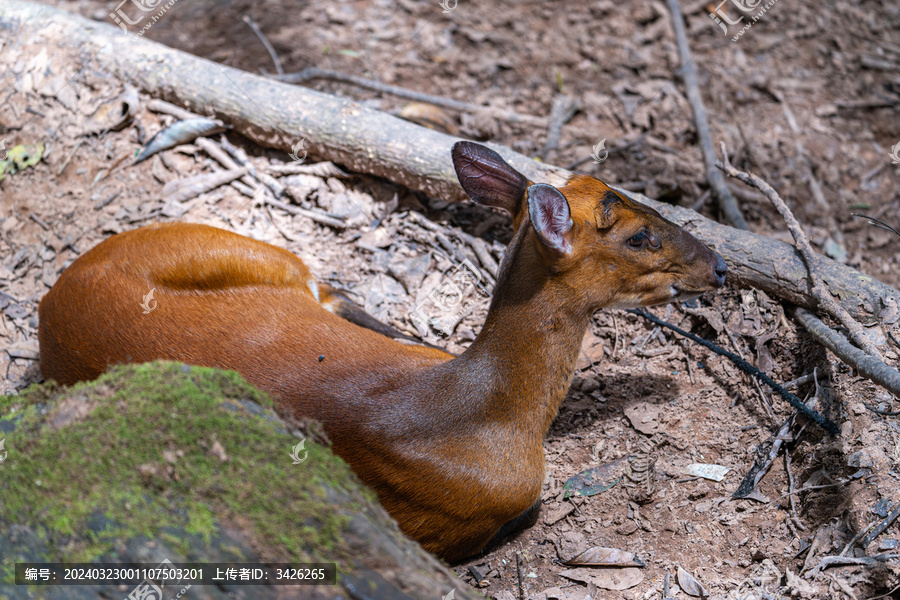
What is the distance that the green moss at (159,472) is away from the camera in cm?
205

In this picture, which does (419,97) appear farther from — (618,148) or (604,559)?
(604,559)

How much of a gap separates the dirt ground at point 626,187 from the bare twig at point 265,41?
9 centimetres

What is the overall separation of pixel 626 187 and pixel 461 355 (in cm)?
298

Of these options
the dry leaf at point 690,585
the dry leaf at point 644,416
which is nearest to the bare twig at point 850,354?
the dry leaf at point 644,416

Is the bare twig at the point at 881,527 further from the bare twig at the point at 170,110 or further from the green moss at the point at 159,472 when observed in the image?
the bare twig at the point at 170,110

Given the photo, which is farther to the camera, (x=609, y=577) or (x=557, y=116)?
(x=557, y=116)

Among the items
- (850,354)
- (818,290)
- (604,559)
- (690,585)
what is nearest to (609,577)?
(604,559)

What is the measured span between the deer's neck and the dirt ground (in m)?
0.81

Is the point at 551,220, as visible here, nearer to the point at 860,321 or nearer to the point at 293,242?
the point at 860,321

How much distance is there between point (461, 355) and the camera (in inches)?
144

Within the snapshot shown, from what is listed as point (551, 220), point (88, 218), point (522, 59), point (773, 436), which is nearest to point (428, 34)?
point (522, 59)

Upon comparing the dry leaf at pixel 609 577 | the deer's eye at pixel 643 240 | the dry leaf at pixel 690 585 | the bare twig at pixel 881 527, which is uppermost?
the deer's eye at pixel 643 240

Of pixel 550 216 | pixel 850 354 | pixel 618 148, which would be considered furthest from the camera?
pixel 618 148

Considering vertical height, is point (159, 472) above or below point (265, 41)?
above
